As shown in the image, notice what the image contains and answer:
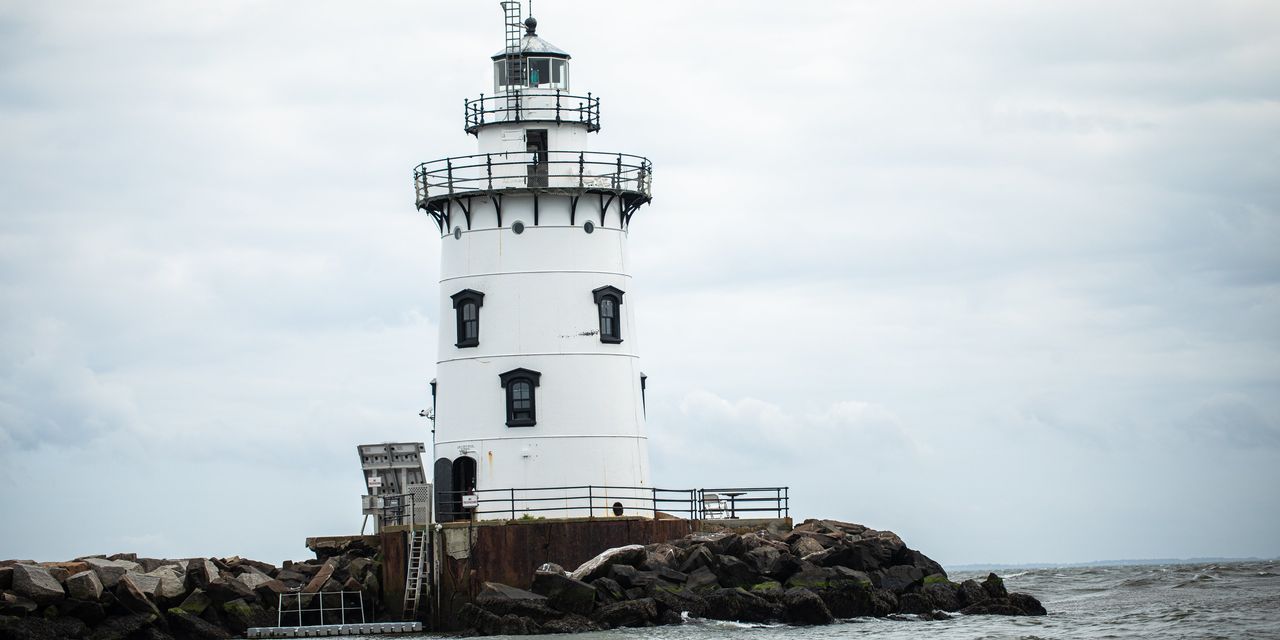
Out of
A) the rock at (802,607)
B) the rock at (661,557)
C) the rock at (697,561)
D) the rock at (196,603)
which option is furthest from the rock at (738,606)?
the rock at (196,603)

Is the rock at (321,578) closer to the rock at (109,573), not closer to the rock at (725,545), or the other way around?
the rock at (109,573)

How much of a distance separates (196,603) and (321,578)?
258 cm

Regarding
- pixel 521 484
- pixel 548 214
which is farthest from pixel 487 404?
pixel 548 214

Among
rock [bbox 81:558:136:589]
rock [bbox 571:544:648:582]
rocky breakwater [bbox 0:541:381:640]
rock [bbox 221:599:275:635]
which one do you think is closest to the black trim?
rock [bbox 571:544:648:582]

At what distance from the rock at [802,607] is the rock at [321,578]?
9.32m

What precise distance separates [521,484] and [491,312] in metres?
3.77

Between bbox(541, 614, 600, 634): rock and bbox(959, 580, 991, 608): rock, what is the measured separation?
28.6ft

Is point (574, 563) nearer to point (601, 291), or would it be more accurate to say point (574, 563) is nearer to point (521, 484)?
point (521, 484)

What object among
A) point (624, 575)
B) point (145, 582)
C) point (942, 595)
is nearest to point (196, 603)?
point (145, 582)

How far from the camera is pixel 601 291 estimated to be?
37469mm

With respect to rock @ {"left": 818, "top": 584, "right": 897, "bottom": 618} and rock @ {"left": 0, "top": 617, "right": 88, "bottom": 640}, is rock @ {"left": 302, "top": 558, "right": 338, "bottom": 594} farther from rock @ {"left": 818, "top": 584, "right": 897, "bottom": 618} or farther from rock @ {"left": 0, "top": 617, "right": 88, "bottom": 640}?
rock @ {"left": 818, "top": 584, "right": 897, "bottom": 618}

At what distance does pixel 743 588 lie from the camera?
33.0m

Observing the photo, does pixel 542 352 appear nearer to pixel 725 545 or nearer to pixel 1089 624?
pixel 725 545

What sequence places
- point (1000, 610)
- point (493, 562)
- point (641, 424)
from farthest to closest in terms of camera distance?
point (641, 424), point (1000, 610), point (493, 562)
